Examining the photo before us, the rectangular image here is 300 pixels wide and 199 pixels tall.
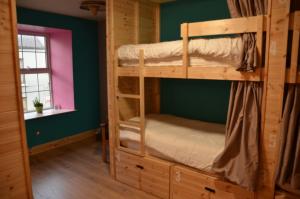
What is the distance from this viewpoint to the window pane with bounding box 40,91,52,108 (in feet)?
14.9

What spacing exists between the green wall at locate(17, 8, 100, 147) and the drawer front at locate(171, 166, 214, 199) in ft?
8.71

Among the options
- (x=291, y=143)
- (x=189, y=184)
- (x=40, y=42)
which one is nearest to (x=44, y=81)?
(x=40, y=42)

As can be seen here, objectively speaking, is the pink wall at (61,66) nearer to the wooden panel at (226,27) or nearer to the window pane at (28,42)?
the window pane at (28,42)

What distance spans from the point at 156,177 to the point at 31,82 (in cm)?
308

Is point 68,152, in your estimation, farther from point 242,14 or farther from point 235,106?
point 242,14

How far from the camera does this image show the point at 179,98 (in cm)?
334

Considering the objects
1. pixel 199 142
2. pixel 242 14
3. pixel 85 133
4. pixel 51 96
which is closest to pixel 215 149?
pixel 199 142

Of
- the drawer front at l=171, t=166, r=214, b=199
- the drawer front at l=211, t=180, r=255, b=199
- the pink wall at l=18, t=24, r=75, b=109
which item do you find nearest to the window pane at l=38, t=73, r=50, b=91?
the pink wall at l=18, t=24, r=75, b=109

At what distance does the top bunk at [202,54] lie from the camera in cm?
177

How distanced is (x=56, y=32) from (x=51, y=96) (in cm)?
127

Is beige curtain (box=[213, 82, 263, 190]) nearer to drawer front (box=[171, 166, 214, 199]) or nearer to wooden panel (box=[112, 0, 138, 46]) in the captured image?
drawer front (box=[171, 166, 214, 199])

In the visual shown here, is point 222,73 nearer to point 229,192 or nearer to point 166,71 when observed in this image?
point 166,71

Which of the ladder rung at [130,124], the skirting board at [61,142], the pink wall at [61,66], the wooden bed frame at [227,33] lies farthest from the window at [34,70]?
the wooden bed frame at [227,33]

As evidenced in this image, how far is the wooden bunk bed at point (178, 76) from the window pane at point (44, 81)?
87.0 inches
